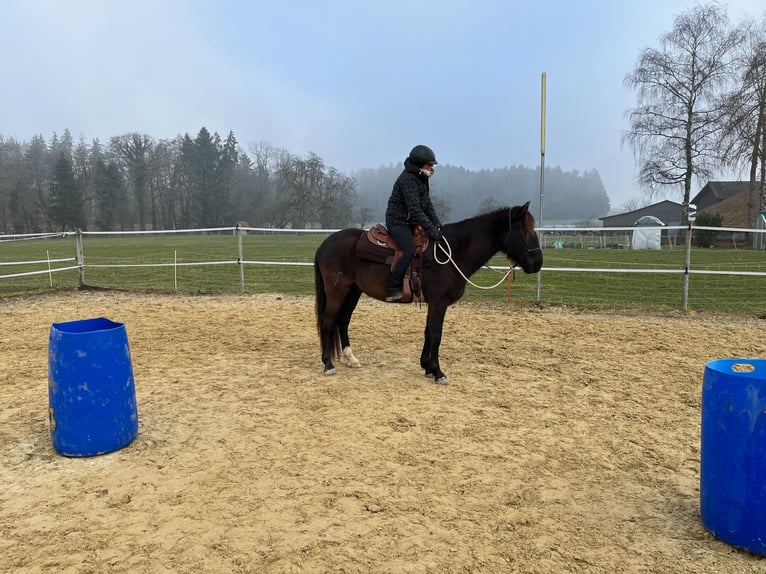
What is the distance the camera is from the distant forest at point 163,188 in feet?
183

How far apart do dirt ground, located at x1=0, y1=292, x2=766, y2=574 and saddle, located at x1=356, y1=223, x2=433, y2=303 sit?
101cm

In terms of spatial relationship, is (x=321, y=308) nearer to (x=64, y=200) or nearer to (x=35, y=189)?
(x=64, y=200)

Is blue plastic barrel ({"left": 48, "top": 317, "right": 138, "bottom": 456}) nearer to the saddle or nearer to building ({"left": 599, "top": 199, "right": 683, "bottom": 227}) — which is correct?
the saddle

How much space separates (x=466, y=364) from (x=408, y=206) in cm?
203

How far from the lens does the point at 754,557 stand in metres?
2.15

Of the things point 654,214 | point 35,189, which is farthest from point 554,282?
point 35,189

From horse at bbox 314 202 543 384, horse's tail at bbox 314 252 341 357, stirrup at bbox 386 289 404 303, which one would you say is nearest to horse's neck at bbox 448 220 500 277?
horse at bbox 314 202 543 384

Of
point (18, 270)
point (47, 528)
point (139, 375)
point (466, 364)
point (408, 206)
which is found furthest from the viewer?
point (18, 270)

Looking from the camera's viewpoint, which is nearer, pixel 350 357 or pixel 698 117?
pixel 350 357

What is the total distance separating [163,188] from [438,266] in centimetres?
6913

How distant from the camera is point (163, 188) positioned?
64.9 m

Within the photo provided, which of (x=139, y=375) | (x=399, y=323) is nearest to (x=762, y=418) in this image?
(x=139, y=375)

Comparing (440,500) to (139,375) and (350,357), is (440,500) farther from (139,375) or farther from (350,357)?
(139,375)

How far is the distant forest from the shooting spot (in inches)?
2197
